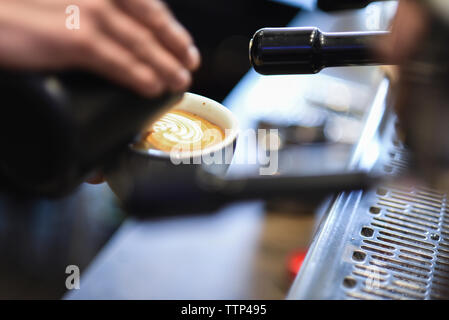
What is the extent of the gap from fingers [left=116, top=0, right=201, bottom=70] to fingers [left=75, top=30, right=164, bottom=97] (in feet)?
0.07

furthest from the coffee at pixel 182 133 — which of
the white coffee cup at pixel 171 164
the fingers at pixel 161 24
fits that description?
the fingers at pixel 161 24

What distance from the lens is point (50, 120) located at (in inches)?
11.5

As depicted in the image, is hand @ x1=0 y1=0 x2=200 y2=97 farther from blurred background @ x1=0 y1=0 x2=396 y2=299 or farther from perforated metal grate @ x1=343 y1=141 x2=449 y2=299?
perforated metal grate @ x1=343 y1=141 x2=449 y2=299

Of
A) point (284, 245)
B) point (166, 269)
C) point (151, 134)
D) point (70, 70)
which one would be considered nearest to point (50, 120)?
point (70, 70)

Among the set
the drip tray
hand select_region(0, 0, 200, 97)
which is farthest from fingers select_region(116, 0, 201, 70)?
the drip tray

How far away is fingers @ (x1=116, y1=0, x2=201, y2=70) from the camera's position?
31 centimetres

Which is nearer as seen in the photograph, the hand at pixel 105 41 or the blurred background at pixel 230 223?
the hand at pixel 105 41

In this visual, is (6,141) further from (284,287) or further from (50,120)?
(284,287)

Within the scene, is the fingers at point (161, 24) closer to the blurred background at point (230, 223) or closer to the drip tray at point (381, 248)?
the blurred background at point (230, 223)

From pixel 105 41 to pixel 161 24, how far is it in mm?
36

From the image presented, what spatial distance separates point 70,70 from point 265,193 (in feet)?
0.43

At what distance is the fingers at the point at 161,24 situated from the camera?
0.31 metres
